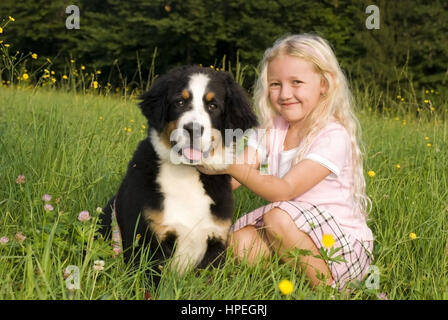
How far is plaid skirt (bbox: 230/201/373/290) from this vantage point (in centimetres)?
259

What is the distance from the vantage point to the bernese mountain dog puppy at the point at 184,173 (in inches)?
90.0

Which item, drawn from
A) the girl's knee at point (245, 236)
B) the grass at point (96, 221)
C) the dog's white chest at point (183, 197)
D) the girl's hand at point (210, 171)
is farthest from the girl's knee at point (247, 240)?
the girl's hand at point (210, 171)

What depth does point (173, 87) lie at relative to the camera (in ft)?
7.69

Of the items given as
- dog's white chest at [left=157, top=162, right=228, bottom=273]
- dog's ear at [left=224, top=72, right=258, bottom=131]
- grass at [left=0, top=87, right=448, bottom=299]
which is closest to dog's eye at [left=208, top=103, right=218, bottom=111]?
dog's ear at [left=224, top=72, right=258, bottom=131]

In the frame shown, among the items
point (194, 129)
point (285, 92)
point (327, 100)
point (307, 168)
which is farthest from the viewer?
point (327, 100)

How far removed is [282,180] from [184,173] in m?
0.50

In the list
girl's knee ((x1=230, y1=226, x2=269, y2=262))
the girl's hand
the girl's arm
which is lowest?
girl's knee ((x1=230, y1=226, x2=269, y2=262))

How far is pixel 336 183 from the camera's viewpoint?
2826 mm

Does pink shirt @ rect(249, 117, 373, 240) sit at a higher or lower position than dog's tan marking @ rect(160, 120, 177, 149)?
lower

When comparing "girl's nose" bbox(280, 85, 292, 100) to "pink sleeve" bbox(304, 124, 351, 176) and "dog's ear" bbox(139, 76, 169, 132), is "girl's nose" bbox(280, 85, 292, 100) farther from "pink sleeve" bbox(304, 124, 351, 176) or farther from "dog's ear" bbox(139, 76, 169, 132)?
"dog's ear" bbox(139, 76, 169, 132)

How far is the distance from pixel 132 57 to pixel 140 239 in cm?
1616

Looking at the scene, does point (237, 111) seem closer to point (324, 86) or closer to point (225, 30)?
point (324, 86)

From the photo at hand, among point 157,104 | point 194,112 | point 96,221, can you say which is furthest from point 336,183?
point 96,221

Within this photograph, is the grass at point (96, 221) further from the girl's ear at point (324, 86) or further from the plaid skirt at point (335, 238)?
the girl's ear at point (324, 86)
